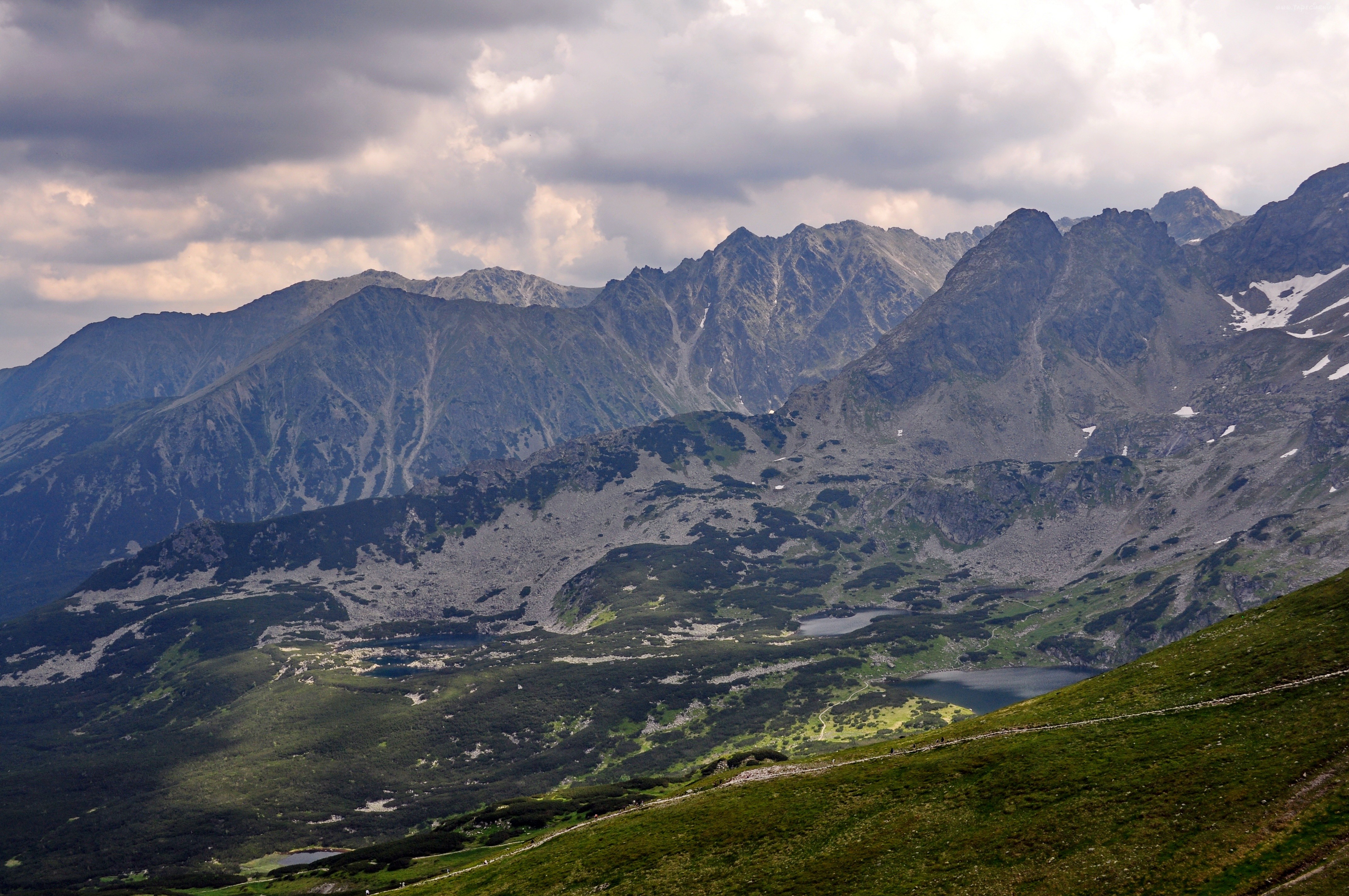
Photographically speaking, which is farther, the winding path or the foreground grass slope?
the winding path

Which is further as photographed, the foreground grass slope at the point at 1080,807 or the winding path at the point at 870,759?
the winding path at the point at 870,759

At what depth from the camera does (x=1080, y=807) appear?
220 feet

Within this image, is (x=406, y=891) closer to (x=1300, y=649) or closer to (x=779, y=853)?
(x=779, y=853)

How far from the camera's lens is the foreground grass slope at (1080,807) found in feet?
185

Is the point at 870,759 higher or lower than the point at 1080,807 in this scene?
lower

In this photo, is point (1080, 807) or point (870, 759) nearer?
point (1080, 807)

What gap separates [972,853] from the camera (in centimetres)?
6562

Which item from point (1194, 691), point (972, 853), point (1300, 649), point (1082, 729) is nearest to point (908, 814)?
point (972, 853)

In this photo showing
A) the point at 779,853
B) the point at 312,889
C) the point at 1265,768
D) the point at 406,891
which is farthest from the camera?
the point at 312,889

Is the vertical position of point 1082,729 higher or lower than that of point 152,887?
higher

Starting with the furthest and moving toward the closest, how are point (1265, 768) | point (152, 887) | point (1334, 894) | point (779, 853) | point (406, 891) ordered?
point (152, 887), point (406, 891), point (779, 853), point (1265, 768), point (1334, 894)

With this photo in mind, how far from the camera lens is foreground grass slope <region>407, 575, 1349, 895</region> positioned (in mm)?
56281

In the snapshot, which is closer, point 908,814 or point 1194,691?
point 908,814

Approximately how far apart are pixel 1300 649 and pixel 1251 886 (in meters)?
43.4
